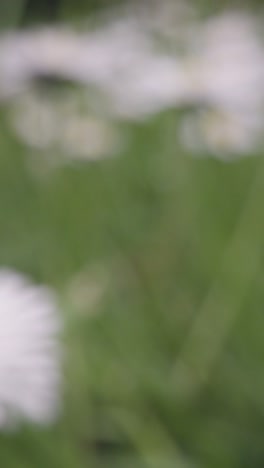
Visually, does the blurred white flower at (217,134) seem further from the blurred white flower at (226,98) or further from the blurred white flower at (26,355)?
the blurred white flower at (26,355)

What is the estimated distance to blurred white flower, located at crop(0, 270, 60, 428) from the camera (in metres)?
0.30

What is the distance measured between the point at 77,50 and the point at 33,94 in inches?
4.6

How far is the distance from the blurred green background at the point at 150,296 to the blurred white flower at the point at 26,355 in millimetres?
89

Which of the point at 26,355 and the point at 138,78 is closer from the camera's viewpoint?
the point at 26,355

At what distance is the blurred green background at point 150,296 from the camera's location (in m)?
0.48

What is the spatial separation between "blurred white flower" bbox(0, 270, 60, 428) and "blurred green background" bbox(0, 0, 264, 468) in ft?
0.29

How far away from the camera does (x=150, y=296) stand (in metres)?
0.62

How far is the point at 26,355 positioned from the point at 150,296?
1.04 feet

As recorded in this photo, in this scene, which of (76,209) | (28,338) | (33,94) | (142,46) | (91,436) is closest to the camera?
(28,338)

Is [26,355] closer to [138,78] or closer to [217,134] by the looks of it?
[217,134]

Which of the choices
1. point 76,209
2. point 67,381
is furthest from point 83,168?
point 67,381

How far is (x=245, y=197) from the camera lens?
76cm

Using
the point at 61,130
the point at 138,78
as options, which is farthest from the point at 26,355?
the point at 138,78

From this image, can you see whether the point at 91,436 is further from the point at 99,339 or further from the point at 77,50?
the point at 77,50
